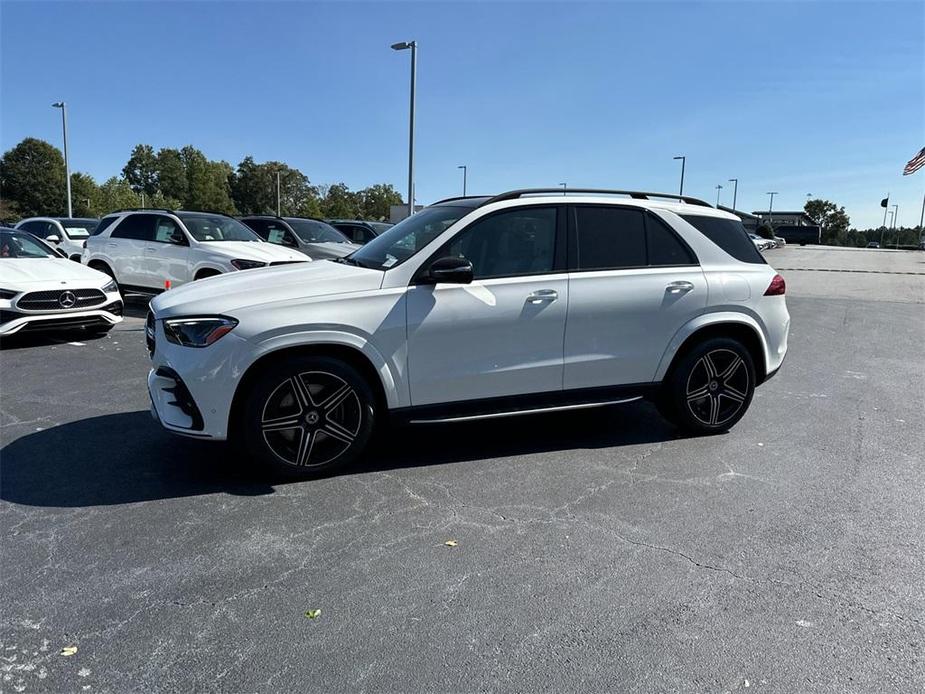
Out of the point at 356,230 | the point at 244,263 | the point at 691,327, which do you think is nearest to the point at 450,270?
the point at 691,327

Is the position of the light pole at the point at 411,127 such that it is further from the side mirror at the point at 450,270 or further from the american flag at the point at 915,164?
the american flag at the point at 915,164

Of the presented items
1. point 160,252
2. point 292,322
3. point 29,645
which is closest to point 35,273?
point 160,252

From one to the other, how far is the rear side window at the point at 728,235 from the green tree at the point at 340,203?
255ft

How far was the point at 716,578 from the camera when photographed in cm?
310

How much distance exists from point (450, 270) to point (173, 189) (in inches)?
3959

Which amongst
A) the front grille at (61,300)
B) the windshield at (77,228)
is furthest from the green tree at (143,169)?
the front grille at (61,300)

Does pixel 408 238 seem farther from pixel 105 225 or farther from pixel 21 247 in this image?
pixel 105 225

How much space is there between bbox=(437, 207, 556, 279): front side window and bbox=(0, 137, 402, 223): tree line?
195 ft

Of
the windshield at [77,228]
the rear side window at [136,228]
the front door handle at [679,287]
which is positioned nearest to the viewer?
the front door handle at [679,287]

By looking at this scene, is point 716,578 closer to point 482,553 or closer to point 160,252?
point 482,553

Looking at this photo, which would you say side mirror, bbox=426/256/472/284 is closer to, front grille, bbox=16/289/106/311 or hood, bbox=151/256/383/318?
hood, bbox=151/256/383/318

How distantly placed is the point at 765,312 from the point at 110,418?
5.37 metres

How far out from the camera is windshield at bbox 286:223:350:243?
45.7 feet

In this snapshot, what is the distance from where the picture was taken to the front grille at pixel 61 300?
790 centimetres
